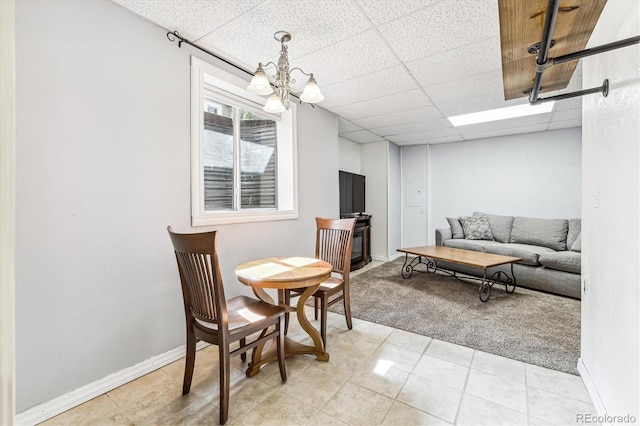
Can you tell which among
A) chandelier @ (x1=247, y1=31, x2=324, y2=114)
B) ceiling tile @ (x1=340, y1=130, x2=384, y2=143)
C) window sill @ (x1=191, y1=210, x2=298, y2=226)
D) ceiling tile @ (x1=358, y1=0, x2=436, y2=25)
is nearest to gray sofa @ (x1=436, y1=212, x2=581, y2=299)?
ceiling tile @ (x1=340, y1=130, x2=384, y2=143)

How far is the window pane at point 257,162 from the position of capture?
288 cm

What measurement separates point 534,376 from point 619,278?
3.27 ft

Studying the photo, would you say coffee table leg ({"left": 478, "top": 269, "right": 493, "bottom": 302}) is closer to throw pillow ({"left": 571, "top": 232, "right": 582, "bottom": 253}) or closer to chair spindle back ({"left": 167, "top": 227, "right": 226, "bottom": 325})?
throw pillow ({"left": 571, "top": 232, "right": 582, "bottom": 253})

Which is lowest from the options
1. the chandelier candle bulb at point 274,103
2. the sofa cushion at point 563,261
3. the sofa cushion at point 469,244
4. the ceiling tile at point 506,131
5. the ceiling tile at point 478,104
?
the sofa cushion at point 563,261

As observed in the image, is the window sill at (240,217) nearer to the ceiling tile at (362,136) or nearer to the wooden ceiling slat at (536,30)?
the wooden ceiling slat at (536,30)

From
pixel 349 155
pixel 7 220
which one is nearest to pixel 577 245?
pixel 349 155

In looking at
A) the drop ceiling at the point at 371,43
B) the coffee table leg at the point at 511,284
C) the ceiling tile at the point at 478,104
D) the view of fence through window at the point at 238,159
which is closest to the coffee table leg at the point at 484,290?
the coffee table leg at the point at 511,284

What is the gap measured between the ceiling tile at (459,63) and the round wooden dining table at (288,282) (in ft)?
6.52

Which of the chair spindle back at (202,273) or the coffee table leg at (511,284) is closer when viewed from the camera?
the chair spindle back at (202,273)

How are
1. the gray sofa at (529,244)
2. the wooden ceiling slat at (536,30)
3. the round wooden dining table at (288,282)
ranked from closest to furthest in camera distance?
the wooden ceiling slat at (536,30)
the round wooden dining table at (288,282)
the gray sofa at (529,244)

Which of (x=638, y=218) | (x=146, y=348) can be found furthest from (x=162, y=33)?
(x=638, y=218)

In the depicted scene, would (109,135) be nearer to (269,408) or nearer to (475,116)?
(269,408)

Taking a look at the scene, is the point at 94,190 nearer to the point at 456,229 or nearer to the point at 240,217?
the point at 240,217

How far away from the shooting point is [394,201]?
230 inches
